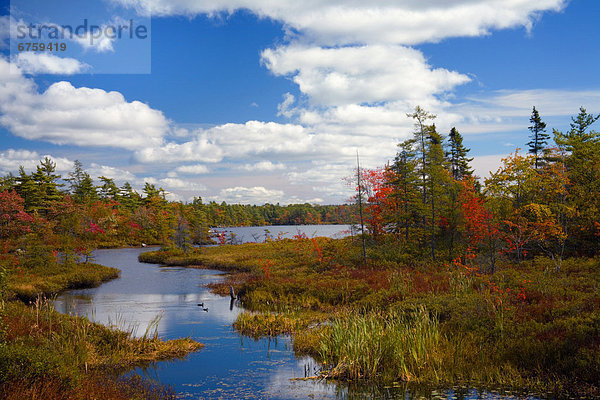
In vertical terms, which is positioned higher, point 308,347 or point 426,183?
point 426,183

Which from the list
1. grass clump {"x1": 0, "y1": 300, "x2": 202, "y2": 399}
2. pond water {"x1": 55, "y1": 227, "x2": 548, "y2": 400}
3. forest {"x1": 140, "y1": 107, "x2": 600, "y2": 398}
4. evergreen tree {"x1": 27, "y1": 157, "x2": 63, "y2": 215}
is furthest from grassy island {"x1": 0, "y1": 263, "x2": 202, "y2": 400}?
evergreen tree {"x1": 27, "y1": 157, "x2": 63, "y2": 215}

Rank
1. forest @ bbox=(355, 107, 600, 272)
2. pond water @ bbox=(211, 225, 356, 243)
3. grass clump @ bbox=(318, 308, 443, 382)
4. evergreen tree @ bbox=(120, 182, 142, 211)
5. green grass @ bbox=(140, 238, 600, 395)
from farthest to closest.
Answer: evergreen tree @ bbox=(120, 182, 142, 211) < pond water @ bbox=(211, 225, 356, 243) < forest @ bbox=(355, 107, 600, 272) < grass clump @ bbox=(318, 308, 443, 382) < green grass @ bbox=(140, 238, 600, 395)

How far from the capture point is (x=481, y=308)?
1484cm

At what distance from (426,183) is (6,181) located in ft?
183

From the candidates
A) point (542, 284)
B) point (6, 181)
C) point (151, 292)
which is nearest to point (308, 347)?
point (542, 284)

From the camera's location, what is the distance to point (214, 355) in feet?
48.1

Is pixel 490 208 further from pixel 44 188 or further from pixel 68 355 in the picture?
pixel 44 188

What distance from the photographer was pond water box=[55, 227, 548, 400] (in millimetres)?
11141

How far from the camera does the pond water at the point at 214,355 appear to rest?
36.6 feet

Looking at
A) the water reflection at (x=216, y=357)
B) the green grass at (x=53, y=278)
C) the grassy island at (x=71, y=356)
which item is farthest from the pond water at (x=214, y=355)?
the green grass at (x=53, y=278)

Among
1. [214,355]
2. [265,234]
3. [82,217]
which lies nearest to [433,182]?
[214,355]

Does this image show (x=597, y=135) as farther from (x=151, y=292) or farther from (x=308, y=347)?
(x=151, y=292)

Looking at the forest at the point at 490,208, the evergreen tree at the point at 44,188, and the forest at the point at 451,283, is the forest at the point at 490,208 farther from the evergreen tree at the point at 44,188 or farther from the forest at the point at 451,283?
the evergreen tree at the point at 44,188

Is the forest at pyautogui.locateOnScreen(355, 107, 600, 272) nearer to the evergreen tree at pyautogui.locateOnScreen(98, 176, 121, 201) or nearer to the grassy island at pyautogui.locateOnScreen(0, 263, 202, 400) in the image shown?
the grassy island at pyautogui.locateOnScreen(0, 263, 202, 400)
